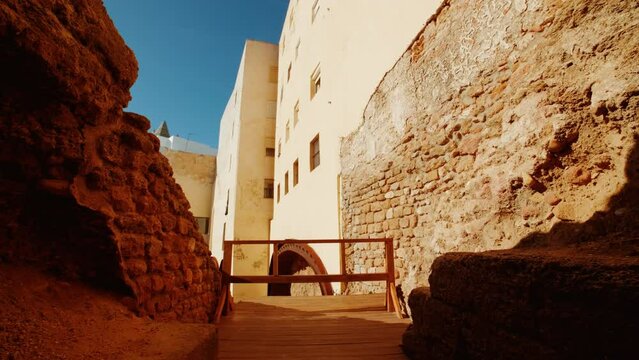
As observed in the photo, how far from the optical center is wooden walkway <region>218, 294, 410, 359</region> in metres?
2.63

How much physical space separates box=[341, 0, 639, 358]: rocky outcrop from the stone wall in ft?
0.04

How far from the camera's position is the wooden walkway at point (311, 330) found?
263cm

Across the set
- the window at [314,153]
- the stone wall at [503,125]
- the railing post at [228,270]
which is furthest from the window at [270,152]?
the railing post at [228,270]

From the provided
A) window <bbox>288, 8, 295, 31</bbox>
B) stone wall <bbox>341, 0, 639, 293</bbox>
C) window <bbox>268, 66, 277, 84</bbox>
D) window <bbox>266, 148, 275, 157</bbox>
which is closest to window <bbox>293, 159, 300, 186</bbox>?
window <bbox>266, 148, 275, 157</bbox>

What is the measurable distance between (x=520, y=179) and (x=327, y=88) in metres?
6.39

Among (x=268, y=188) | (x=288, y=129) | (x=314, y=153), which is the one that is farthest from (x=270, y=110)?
(x=314, y=153)

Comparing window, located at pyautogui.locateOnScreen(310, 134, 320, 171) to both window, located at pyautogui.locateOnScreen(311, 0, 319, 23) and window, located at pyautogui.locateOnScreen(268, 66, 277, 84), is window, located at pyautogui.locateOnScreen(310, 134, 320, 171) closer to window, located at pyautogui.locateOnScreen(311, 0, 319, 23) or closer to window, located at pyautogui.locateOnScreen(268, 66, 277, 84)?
window, located at pyautogui.locateOnScreen(311, 0, 319, 23)

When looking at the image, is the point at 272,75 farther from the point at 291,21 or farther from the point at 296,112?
the point at 296,112

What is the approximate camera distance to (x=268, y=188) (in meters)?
15.8

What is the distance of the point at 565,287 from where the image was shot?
1220 millimetres

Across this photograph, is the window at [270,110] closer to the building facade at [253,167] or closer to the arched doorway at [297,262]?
the building facade at [253,167]

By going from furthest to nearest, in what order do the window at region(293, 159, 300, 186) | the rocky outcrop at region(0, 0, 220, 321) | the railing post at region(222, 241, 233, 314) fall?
1. the window at region(293, 159, 300, 186)
2. the railing post at region(222, 241, 233, 314)
3. the rocky outcrop at region(0, 0, 220, 321)

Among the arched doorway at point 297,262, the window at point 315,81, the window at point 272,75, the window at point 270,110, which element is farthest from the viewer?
the window at point 272,75

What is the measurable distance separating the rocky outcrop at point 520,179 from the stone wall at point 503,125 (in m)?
0.01
